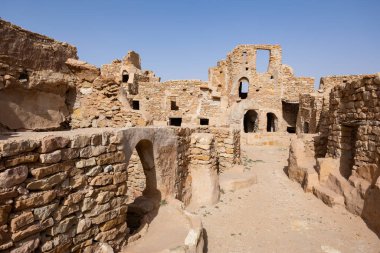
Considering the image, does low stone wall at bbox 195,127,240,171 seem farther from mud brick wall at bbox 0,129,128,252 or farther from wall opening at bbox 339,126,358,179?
mud brick wall at bbox 0,129,128,252

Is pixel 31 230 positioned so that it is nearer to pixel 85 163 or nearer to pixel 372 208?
pixel 85 163

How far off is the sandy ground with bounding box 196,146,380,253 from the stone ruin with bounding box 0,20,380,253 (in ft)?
1.29

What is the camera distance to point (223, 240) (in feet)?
18.4

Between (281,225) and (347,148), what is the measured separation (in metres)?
3.08

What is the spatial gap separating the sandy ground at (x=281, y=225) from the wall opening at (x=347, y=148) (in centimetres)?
122

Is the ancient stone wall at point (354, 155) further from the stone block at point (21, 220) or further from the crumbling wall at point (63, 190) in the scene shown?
the stone block at point (21, 220)

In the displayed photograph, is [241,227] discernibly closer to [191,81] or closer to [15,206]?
[15,206]

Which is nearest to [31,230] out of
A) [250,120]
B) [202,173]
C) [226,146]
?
[202,173]

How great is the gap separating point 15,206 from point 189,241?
260cm

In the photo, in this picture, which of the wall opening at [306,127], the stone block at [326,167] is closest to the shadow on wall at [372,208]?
the stone block at [326,167]

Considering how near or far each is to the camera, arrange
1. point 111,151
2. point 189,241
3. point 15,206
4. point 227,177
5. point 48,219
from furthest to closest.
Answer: point 227,177, point 189,241, point 111,151, point 48,219, point 15,206

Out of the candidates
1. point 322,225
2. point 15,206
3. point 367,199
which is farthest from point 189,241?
point 367,199

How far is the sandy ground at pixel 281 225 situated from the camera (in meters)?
5.36

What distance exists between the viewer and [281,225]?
6.25m
